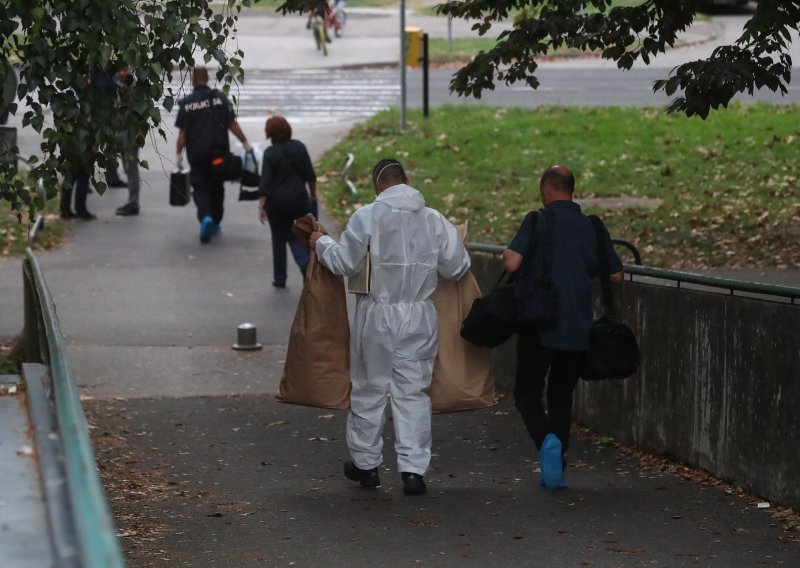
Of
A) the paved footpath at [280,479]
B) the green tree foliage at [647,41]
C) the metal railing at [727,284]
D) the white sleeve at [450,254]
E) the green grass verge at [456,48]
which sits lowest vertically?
the paved footpath at [280,479]

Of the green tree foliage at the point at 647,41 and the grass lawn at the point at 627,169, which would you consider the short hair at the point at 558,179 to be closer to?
the green tree foliage at the point at 647,41

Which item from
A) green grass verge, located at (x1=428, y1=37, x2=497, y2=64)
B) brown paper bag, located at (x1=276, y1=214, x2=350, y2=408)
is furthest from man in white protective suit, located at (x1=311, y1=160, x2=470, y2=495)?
green grass verge, located at (x1=428, y1=37, x2=497, y2=64)

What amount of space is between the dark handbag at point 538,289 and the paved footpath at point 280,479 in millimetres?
934

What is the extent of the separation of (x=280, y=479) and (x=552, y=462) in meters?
1.61

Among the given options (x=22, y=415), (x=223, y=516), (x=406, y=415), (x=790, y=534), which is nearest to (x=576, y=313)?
(x=406, y=415)

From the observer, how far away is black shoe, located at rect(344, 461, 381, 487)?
26.4 ft

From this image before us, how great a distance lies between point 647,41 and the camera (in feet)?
35.1

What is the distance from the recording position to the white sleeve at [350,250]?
25.4 feet

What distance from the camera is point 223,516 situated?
7.43m

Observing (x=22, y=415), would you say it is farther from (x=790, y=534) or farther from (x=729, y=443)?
(x=729, y=443)

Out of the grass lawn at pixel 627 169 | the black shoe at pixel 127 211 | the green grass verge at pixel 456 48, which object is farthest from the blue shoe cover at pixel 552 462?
the green grass verge at pixel 456 48

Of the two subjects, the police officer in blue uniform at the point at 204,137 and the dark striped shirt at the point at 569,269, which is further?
the police officer in blue uniform at the point at 204,137

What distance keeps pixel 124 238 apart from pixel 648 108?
9871mm

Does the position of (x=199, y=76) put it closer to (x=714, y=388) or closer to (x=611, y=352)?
(x=611, y=352)
